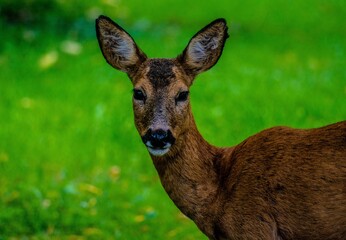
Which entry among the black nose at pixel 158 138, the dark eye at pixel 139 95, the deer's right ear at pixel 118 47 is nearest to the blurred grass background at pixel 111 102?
the deer's right ear at pixel 118 47

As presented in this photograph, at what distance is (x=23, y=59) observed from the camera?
1102 centimetres

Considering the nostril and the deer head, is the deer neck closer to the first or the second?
the deer head

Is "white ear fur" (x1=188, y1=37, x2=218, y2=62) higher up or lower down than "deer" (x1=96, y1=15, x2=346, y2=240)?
higher up

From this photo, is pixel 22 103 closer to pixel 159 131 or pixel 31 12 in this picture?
pixel 31 12

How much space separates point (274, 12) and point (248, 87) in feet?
19.3

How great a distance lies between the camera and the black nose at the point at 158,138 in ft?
15.3

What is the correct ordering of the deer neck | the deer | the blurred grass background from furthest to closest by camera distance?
the blurred grass background, the deer neck, the deer

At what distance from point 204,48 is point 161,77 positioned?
1.29 ft

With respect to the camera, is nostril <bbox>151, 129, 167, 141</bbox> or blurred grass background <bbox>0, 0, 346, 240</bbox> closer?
nostril <bbox>151, 129, 167, 141</bbox>

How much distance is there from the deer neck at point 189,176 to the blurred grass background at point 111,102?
5.63 ft

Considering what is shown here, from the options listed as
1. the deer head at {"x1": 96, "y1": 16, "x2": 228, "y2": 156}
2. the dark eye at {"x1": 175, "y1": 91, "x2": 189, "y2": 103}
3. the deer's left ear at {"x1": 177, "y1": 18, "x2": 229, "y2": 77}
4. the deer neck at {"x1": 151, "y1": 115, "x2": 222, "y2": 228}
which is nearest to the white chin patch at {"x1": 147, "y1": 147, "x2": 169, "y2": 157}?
the deer head at {"x1": 96, "y1": 16, "x2": 228, "y2": 156}

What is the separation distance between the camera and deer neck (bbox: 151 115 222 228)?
4883 millimetres

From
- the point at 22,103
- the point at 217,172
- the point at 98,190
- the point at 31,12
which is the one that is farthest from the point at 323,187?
the point at 31,12

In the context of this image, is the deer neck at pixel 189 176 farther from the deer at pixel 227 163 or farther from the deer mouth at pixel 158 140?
the deer mouth at pixel 158 140
